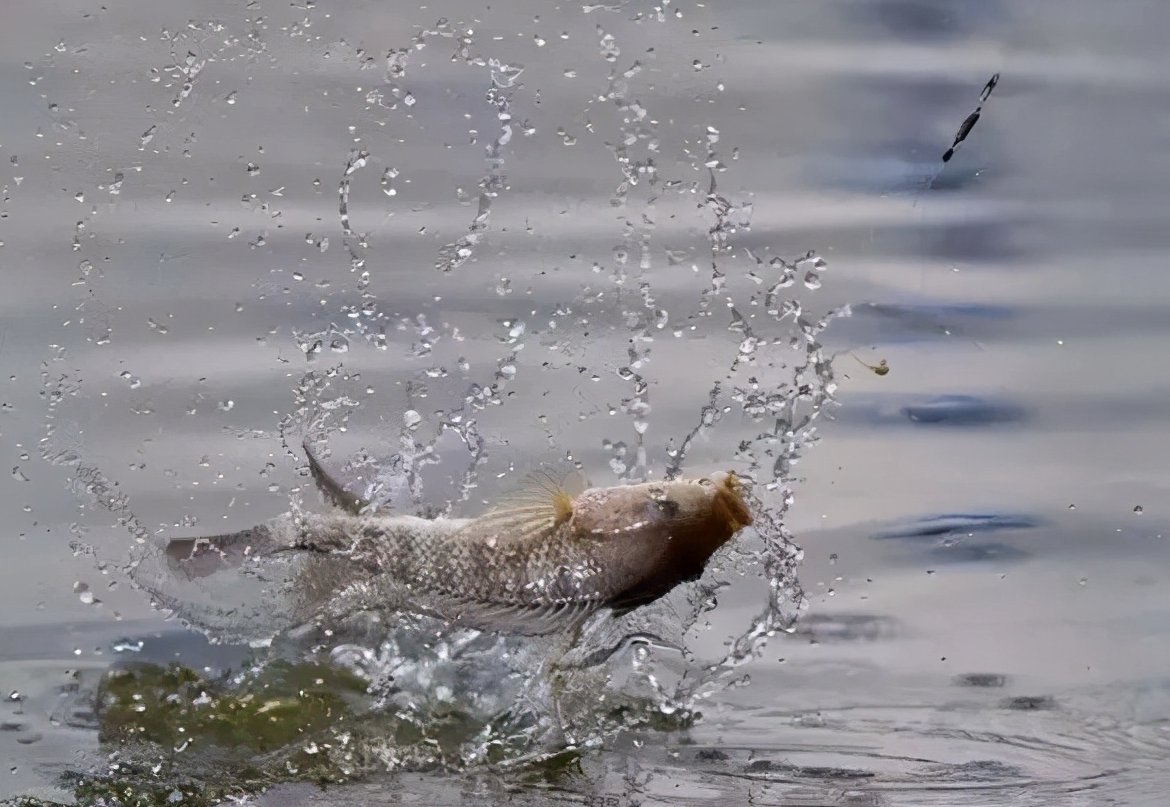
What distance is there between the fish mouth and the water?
497mm

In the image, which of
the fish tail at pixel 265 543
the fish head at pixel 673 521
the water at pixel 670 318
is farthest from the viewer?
the water at pixel 670 318

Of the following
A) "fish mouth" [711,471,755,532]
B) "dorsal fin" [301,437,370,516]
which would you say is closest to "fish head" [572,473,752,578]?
"fish mouth" [711,471,755,532]

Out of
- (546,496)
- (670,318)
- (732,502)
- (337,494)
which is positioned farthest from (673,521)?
(670,318)

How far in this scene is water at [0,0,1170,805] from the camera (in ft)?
7.95

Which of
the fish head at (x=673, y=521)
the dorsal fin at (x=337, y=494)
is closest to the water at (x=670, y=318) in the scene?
the dorsal fin at (x=337, y=494)

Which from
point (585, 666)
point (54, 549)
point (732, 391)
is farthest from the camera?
point (732, 391)

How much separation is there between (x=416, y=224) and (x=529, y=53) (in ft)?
1.43

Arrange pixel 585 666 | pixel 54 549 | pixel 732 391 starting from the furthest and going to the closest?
1. pixel 732 391
2. pixel 54 549
3. pixel 585 666

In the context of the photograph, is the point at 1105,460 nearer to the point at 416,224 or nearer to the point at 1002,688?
the point at 1002,688

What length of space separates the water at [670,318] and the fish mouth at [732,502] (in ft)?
1.63

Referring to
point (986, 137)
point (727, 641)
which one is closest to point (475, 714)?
point (727, 641)

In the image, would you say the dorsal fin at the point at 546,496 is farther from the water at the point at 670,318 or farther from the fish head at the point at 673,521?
the water at the point at 670,318

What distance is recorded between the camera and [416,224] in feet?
8.36

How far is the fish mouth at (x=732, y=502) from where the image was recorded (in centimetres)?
182
